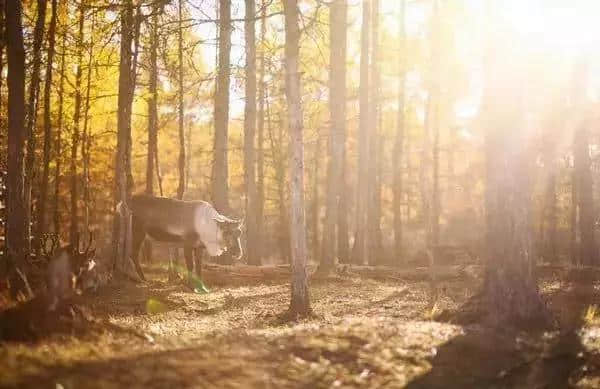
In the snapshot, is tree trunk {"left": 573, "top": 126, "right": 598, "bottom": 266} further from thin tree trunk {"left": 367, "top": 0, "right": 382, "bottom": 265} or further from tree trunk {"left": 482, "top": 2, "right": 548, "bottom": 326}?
tree trunk {"left": 482, "top": 2, "right": 548, "bottom": 326}

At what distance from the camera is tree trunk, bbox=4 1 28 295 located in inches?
450

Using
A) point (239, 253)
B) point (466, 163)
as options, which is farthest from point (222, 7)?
point (466, 163)

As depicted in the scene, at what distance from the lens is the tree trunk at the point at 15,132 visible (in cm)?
1144

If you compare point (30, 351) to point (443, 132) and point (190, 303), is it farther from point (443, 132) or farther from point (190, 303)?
point (443, 132)

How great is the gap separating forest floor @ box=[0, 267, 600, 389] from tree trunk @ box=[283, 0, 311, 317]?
1.77ft

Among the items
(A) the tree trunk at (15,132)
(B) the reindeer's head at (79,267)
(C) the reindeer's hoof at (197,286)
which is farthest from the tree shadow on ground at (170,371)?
(C) the reindeer's hoof at (197,286)

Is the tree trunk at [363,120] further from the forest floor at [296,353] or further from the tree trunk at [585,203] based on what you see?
the forest floor at [296,353]

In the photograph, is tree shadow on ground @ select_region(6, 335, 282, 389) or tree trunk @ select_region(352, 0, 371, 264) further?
tree trunk @ select_region(352, 0, 371, 264)

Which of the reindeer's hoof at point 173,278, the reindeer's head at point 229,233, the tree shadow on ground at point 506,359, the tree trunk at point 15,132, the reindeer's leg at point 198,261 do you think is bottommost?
the tree shadow on ground at point 506,359

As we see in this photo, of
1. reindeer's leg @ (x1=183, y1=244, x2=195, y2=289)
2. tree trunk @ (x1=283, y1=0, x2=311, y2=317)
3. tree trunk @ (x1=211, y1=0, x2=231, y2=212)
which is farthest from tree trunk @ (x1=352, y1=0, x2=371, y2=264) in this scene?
tree trunk @ (x1=283, y1=0, x2=311, y2=317)

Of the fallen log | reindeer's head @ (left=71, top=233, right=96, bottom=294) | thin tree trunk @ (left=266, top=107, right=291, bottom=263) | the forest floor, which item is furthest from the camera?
thin tree trunk @ (left=266, top=107, right=291, bottom=263)

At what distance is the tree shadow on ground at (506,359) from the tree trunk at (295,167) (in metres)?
2.71

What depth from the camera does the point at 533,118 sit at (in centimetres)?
2844

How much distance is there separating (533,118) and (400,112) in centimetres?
657
